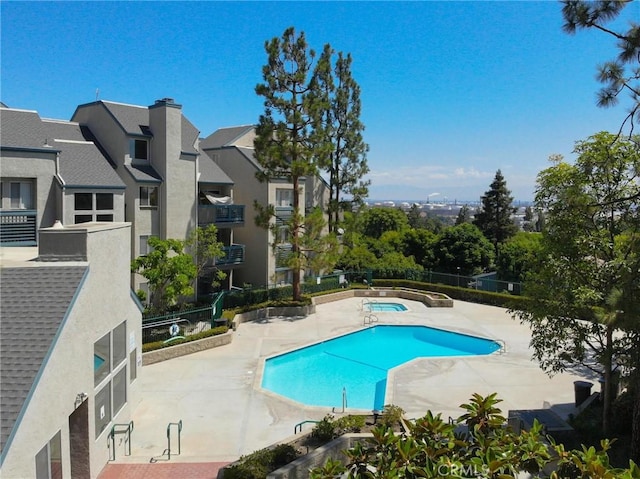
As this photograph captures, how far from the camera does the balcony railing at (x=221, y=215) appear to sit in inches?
1159

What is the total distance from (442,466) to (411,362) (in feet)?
50.0

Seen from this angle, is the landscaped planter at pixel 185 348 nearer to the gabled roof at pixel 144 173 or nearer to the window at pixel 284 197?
the gabled roof at pixel 144 173

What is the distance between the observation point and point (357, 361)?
891 inches

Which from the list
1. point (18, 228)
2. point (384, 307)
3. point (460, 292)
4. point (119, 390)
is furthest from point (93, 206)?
point (460, 292)

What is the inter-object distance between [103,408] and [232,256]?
61.6 feet

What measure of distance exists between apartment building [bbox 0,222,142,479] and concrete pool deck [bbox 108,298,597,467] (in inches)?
69.6

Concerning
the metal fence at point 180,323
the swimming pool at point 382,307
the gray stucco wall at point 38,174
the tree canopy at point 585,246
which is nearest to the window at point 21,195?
the gray stucco wall at point 38,174

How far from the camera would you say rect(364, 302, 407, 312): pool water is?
3206 centimetres

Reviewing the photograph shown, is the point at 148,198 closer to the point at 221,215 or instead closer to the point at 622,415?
the point at 221,215

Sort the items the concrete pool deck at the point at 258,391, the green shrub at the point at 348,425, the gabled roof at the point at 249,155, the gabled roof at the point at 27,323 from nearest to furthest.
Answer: the gabled roof at the point at 27,323, the green shrub at the point at 348,425, the concrete pool deck at the point at 258,391, the gabled roof at the point at 249,155

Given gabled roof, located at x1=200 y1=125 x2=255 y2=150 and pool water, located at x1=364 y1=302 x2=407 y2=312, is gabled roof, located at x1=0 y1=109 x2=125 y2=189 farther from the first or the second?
pool water, located at x1=364 y1=302 x2=407 y2=312

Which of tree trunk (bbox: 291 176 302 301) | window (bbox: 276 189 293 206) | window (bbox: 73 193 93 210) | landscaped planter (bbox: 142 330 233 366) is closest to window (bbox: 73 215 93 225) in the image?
window (bbox: 73 193 93 210)

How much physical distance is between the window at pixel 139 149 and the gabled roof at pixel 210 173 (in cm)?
370

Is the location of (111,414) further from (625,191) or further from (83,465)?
(625,191)
